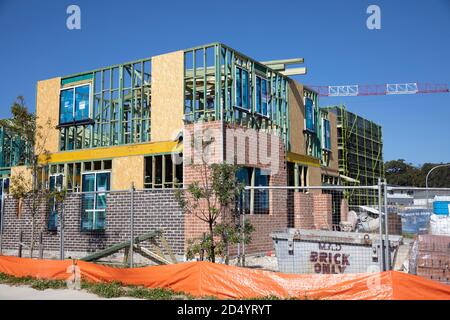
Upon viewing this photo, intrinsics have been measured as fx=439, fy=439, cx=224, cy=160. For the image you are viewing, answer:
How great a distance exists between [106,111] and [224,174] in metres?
14.0

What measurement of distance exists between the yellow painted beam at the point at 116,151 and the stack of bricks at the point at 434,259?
9.98 meters

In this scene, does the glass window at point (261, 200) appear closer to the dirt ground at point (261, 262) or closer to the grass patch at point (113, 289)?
the dirt ground at point (261, 262)

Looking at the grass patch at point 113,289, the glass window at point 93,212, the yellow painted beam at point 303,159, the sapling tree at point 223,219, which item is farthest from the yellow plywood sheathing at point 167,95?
the grass patch at point 113,289

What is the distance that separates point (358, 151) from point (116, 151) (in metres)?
25.8

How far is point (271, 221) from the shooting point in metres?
14.4

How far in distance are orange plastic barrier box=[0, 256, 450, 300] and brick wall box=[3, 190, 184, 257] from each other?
13.6 feet

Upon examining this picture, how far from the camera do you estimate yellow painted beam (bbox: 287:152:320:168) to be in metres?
20.2

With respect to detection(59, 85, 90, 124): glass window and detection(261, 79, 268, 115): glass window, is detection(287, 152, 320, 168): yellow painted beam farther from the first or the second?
detection(59, 85, 90, 124): glass window

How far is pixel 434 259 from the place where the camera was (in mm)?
7781

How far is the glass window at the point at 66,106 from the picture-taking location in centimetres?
2011

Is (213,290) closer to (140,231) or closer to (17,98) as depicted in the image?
(140,231)

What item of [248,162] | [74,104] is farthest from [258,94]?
[74,104]

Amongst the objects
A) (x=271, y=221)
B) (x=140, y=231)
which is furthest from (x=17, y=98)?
(x=271, y=221)
